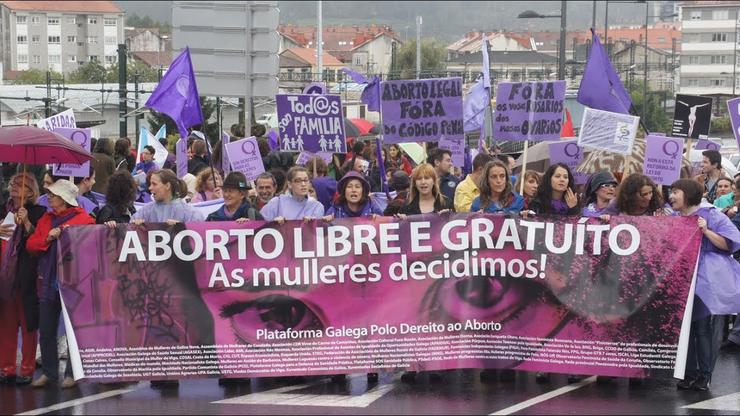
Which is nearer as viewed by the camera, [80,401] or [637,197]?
[80,401]

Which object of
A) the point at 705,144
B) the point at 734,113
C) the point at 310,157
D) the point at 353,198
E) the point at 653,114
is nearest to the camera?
the point at 353,198

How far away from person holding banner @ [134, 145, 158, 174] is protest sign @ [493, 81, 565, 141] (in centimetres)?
541

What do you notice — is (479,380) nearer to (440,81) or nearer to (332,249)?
(332,249)

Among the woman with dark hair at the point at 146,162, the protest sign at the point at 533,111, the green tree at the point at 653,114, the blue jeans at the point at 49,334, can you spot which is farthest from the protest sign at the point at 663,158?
the green tree at the point at 653,114

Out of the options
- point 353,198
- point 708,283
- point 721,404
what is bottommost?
point 721,404

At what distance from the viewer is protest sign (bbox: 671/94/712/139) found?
53.7 ft

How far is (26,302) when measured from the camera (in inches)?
396

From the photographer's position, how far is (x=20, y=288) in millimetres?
10008

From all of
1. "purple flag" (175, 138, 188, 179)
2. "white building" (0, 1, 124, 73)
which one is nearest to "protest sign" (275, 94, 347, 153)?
"purple flag" (175, 138, 188, 179)

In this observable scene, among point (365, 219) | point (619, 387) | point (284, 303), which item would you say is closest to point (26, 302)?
point (284, 303)

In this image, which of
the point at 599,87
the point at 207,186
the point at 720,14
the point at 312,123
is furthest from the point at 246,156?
the point at 720,14

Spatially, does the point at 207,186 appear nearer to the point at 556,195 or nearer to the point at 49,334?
the point at 49,334

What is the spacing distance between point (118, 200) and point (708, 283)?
4.38m

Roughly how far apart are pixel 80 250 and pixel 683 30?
515ft
